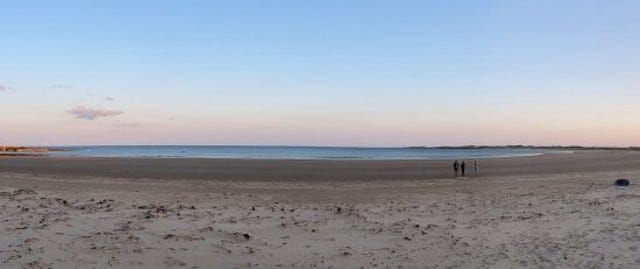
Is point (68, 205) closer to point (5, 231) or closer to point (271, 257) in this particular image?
point (5, 231)

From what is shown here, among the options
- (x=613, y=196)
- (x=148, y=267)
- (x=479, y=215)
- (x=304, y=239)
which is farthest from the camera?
(x=613, y=196)

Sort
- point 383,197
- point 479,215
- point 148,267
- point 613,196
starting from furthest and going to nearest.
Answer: point 383,197, point 613,196, point 479,215, point 148,267

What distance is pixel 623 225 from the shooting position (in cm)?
1226

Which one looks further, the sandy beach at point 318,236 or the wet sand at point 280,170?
the wet sand at point 280,170

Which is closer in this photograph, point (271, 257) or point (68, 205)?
point (271, 257)

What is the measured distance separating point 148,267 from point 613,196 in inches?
616

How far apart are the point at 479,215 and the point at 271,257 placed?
6653 mm

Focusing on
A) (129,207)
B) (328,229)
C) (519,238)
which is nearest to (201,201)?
(129,207)

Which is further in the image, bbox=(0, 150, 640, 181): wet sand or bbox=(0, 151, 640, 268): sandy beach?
bbox=(0, 150, 640, 181): wet sand

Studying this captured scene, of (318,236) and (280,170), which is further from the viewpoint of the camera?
(280,170)

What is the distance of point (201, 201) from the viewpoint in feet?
62.0

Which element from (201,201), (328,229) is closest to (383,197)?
(201,201)

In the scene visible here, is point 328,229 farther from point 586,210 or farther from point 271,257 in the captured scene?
point 586,210

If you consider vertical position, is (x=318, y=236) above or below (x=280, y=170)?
below
